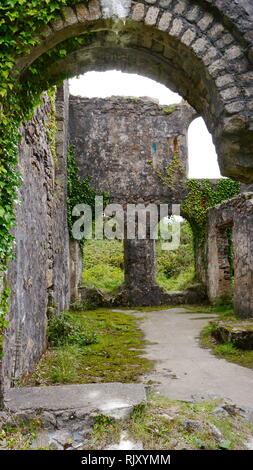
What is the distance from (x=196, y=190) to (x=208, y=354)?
8204mm

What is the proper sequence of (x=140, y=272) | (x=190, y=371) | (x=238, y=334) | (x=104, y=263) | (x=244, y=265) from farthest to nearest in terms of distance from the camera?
(x=104, y=263)
(x=140, y=272)
(x=244, y=265)
(x=238, y=334)
(x=190, y=371)

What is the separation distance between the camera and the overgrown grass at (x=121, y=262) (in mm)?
16366

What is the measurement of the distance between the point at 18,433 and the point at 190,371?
2.72 m

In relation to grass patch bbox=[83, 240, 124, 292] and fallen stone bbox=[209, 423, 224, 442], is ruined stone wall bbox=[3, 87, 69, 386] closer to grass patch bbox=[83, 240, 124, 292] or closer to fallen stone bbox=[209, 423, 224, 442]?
fallen stone bbox=[209, 423, 224, 442]

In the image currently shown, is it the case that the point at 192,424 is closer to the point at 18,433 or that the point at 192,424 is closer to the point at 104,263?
the point at 18,433

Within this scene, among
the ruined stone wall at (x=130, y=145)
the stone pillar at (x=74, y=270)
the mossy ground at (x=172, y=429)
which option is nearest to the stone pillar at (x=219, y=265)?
the ruined stone wall at (x=130, y=145)

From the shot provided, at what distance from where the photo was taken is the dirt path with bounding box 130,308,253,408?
3.89 metres

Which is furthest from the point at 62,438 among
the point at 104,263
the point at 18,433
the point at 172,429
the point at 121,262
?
the point at 104,263

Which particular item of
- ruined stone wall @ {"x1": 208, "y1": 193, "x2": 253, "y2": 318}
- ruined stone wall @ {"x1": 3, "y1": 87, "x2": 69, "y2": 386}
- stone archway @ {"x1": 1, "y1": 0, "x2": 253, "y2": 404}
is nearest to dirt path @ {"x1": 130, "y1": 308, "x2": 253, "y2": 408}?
ruined stone wall @ {"x1": 208, "y1": 193, "x2": 253, "y2": 318}

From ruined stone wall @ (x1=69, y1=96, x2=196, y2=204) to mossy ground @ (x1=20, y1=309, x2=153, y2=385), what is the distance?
6.59 m

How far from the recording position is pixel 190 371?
484 cm

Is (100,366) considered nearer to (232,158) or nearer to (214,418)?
(214,418)

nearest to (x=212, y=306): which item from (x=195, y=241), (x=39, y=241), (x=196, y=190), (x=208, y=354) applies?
(x=195, y=241)

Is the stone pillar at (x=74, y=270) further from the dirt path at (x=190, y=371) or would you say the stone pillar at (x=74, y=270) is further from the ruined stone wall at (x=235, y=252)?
the ruined stone wall at (x=235, y=252)
